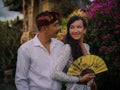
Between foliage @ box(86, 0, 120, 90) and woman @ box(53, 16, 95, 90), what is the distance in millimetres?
4044

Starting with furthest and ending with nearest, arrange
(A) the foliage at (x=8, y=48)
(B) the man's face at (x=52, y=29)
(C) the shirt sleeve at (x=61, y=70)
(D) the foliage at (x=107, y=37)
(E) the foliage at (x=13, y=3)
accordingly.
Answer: (E) the foliage at (x=13, y=3) < (A) the foliage at (x=8, y=48) < (D) the foliage at (x=107, y=37) < (B) the man's face at (x=52, y=29) < (C) the shirt sleeve at (x=61, y=70)

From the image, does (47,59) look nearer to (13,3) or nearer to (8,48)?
(8,48)

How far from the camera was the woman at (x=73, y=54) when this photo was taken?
11.4 feet

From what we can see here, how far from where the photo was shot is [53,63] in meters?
3.50

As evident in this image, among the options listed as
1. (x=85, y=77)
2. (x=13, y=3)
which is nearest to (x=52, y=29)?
(x=85, y=77)

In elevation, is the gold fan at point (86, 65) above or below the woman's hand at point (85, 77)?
above

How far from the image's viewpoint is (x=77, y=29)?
11.9 ft

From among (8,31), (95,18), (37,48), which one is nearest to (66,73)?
(37,48)

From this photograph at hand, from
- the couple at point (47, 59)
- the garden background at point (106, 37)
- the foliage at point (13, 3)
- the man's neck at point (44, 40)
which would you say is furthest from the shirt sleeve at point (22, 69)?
the foliage at point (13, 3)

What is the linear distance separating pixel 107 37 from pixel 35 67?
4.63m

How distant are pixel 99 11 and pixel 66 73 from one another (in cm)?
518

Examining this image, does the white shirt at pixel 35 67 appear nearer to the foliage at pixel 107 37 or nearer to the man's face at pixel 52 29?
the man's face at pixel 52 29

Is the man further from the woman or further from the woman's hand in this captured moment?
the woman's hand

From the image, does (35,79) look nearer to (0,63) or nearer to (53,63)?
(53,63)
